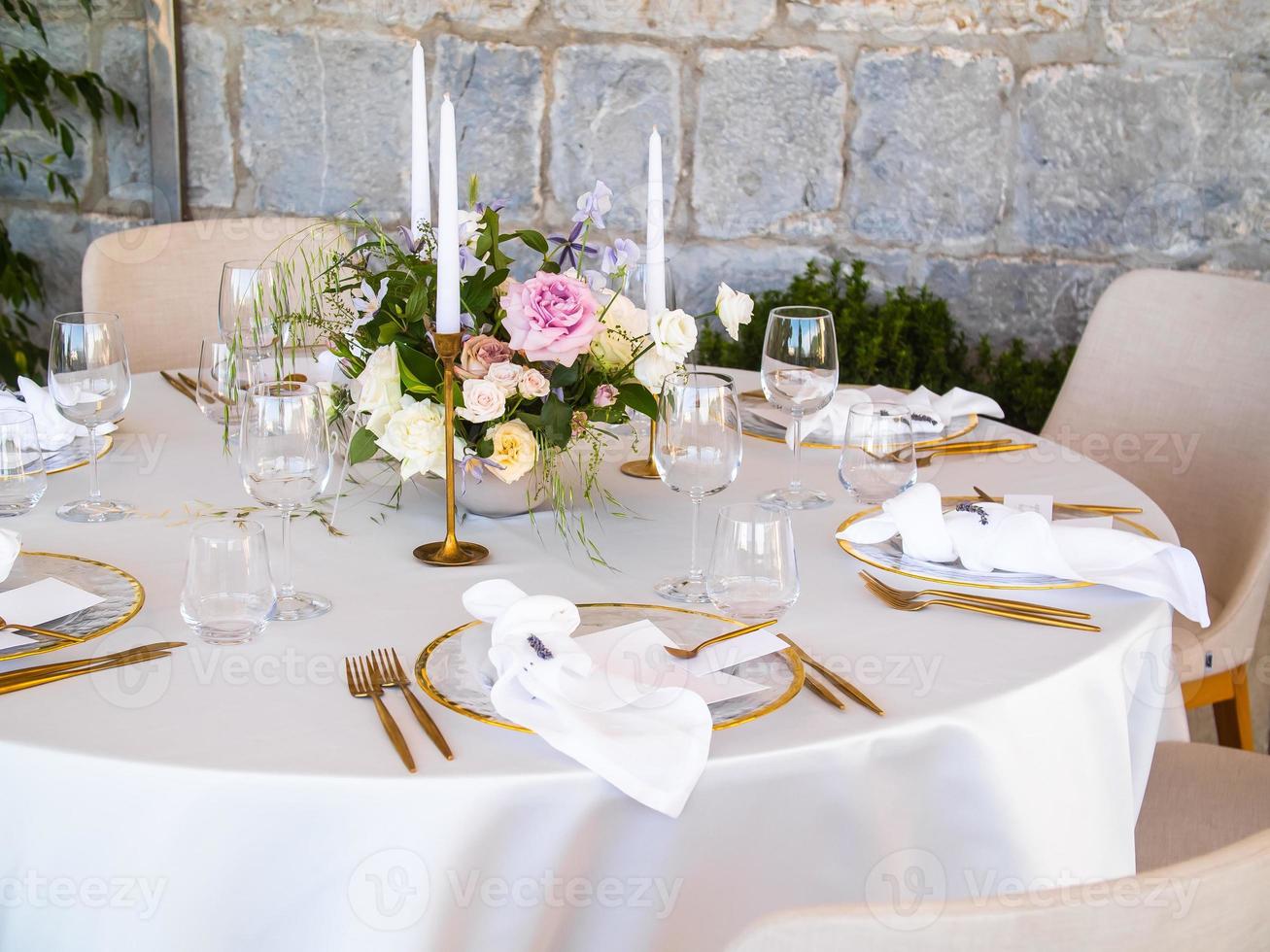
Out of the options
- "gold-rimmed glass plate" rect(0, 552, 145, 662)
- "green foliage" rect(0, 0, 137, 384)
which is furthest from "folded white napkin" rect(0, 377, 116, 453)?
"green foliage" rect(0, 0, 137, 384)

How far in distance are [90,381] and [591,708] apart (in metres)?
0.84

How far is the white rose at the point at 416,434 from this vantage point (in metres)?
1.46

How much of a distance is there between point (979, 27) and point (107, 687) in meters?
2.68

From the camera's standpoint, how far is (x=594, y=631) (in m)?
1.25

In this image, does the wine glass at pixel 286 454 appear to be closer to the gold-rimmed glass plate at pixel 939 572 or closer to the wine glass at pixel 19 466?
the wine glass at pixel 19 466

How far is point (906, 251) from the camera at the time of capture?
3350mm

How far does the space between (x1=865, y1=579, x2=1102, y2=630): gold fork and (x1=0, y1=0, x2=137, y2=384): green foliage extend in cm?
287

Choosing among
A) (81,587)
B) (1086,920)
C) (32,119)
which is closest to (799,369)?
(81,587)

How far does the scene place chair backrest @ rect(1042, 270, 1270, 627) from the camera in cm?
224

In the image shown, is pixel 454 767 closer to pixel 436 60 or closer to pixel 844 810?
pixel 844 810

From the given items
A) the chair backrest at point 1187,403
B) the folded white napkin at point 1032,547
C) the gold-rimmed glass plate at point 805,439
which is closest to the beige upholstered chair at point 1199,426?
the chair backrest at point 1187,403

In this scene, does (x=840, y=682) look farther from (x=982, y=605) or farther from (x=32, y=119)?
(x=32, y=119)

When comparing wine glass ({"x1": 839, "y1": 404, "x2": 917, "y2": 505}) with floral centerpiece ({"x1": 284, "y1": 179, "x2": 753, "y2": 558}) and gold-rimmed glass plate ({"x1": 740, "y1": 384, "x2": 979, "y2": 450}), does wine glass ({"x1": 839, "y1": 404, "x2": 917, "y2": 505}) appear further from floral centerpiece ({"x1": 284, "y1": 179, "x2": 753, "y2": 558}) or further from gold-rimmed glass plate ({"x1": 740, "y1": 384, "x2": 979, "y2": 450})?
gold-rimmed glass plate ({"x1": 740, "y1": 384, "x2": 979, "y2": 450})

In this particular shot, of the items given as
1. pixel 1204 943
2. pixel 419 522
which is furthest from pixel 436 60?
pixel 1204 943
